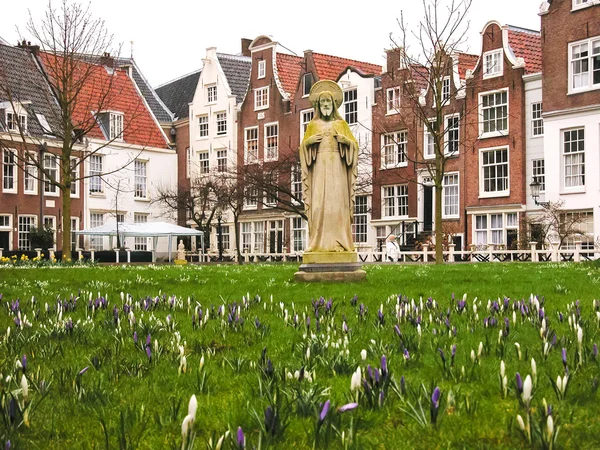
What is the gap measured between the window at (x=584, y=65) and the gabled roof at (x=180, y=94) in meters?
32.9

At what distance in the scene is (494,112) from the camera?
44406mm

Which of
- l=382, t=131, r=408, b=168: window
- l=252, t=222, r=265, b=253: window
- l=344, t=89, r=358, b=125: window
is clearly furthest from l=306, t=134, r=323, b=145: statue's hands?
l=252, t=222, r=265, b=253: window

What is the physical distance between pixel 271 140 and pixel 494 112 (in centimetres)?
1866

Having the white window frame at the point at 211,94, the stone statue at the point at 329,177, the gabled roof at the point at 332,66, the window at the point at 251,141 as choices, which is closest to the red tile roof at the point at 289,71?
the gabled roof at the point at 332,66

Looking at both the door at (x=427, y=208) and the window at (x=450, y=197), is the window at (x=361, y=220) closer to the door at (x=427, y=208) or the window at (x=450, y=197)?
the door at (x=427, y=208)

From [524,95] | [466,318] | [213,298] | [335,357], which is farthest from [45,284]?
[524,95]

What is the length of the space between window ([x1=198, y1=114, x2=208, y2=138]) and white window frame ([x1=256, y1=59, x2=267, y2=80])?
6389 millimetres

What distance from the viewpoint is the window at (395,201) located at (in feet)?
161

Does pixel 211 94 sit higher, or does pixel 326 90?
pixel 211 94

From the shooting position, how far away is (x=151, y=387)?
521 centimetres

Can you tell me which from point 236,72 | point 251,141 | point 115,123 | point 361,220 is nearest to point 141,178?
point 115,123

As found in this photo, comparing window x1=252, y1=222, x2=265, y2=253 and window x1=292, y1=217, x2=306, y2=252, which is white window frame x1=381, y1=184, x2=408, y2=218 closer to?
window x1=292, y1=217, x2=306, y2=252

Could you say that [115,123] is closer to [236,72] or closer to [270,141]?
[236,72]

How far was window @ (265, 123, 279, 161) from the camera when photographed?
5684 centimetres
